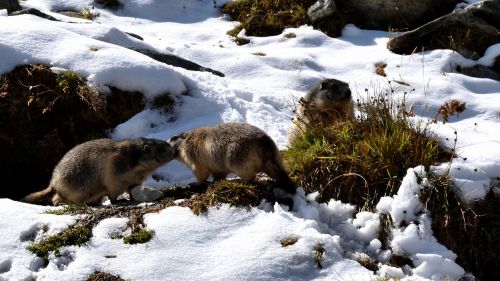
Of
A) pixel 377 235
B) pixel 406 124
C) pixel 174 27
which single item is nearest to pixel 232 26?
pixel 174 27

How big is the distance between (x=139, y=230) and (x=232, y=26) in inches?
391

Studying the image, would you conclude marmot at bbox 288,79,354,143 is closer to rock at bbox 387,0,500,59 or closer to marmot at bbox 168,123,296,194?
marmot at bbox 168,123,296,194

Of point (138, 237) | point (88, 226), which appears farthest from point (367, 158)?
point (88, 226)

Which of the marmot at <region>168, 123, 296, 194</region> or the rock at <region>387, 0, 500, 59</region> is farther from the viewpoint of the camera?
the rock at <region>387, 0, 500, 59</region>

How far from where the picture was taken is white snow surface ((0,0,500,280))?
221 inches

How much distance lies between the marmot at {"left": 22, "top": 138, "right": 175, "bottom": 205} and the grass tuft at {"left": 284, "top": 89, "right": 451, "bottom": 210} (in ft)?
6.36

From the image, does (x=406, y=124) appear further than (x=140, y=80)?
No

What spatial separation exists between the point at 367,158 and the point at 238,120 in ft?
10.1

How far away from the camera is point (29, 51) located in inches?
380

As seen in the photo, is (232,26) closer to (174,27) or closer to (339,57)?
(174,27)

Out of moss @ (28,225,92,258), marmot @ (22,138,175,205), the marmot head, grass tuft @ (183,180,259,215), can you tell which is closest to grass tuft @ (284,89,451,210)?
grass tuft @ (183,180,259,215)

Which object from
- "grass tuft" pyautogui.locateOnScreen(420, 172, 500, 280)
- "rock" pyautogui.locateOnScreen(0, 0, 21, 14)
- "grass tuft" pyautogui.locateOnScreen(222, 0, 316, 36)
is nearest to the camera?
"grass tuft" pyautogui.locateOnScreen(420, 172, 500, 280)

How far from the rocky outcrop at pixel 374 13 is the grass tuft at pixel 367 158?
6.87 metres

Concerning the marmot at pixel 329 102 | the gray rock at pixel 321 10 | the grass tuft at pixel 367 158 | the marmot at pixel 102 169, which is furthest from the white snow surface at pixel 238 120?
the marmot at pixel 102 169
